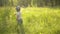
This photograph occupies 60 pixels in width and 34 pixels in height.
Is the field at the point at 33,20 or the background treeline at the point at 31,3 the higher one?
the background treeline at the point at 31,3

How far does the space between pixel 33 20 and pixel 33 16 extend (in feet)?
0.17

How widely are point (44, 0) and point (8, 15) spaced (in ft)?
1.72

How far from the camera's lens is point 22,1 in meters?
6.43

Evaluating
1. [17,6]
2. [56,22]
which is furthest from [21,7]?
[56,22]

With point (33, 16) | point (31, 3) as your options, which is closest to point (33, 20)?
point (33, 16)

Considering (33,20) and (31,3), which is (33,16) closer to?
(33,20)

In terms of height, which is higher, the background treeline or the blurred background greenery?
the background treeline

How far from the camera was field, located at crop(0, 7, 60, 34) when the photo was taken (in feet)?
21.0

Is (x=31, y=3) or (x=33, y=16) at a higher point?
(x=31, y=3)

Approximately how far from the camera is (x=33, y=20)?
644cm

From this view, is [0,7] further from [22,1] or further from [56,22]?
[56,22]

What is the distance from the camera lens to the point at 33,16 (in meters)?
6.44

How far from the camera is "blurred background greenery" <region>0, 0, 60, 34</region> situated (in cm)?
641

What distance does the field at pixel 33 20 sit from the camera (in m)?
6.41
